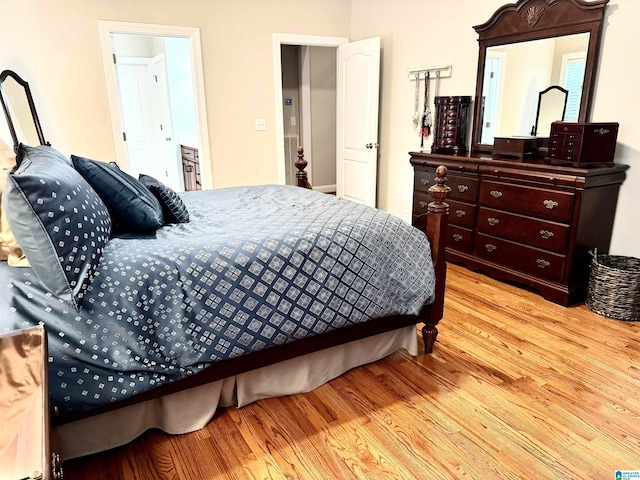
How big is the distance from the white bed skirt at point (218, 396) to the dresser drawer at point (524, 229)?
4.49 ft

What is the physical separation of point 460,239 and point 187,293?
107 inches

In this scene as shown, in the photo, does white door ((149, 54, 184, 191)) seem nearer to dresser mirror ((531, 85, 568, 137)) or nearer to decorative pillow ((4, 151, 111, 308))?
dresser mirror ((531, 85, 568, 137))

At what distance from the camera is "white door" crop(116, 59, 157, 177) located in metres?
6.64

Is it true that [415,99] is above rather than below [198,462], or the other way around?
above

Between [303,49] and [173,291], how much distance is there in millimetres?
5675

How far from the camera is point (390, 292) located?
6.90 ft

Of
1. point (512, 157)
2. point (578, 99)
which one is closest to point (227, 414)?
point (512, 157)

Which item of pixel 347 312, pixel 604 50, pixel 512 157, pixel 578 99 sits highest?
pixel 604 50

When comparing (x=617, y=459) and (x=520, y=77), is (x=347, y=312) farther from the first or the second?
(x=520, y=77)

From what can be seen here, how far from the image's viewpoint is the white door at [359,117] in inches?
185

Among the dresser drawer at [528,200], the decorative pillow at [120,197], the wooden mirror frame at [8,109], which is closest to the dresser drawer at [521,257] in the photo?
the dresser drawer at [528,200]

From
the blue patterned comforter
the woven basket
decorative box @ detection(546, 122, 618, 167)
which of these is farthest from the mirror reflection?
the blue patterned comforter

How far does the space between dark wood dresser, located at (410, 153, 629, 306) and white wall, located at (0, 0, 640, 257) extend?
320 mm

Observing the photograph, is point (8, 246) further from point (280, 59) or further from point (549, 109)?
point (280, 59)
